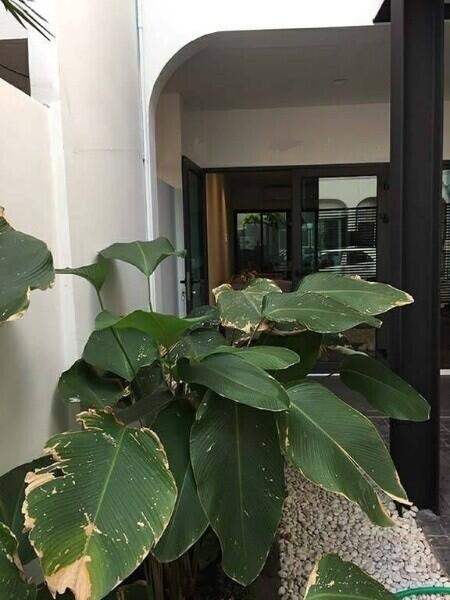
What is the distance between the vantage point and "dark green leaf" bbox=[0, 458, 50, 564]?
1127mm

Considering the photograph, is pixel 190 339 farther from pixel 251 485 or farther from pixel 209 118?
pixel 209 118

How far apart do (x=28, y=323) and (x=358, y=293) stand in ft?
3.36

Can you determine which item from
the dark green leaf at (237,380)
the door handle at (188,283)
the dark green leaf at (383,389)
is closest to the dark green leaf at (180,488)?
the dark green leaf at (237,380)

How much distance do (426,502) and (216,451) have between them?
5.86 feet

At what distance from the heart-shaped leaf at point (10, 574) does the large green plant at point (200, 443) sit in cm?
1

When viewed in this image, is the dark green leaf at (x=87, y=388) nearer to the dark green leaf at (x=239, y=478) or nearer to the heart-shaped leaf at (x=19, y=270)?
the dark green leaf at (x=239, y=478)

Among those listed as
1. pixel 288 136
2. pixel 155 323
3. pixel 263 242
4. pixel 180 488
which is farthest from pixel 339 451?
pixel 263 242

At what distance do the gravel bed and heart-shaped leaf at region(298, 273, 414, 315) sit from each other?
0.93 meters

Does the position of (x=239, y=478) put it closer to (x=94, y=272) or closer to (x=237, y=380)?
(x=237, y=380)

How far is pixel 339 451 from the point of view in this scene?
118 centimetres

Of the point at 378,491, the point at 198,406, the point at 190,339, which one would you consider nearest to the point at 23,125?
the point at 190,339

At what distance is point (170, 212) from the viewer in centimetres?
446

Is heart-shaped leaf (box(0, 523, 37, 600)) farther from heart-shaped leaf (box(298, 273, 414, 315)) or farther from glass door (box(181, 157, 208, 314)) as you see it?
glass door (box(181, 157, 208, 314))

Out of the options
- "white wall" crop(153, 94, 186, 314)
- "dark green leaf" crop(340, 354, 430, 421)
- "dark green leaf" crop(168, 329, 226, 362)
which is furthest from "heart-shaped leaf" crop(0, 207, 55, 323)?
"white wall" crop(153, 94, 186, 314)
